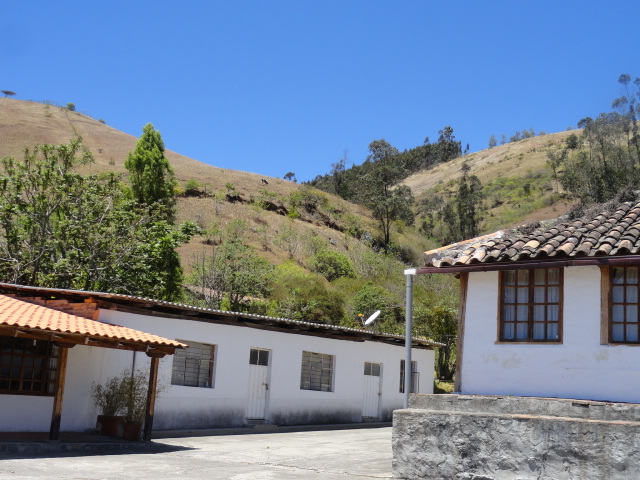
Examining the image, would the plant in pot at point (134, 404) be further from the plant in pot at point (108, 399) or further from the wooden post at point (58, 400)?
the wooden post at point (58, 400)

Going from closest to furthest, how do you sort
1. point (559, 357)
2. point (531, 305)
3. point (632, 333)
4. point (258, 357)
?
point (632, 333), point (559, 357), point (531, 305), point (258, 357)

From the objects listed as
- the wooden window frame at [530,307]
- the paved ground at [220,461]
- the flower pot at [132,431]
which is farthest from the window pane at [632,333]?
the flower pot at [132,431]

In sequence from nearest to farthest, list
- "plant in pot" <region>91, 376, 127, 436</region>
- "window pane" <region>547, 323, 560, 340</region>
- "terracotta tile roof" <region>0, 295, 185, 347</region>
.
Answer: "window pane" <region>547, 323, 560, 340</region>
"terracotta tile roof" <region>0, 295, 185, 347</region>
"plant in pot" <region>91, 376, 127, 436</region>

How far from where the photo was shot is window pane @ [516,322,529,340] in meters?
11.1

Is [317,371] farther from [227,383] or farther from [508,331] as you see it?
[508,331]

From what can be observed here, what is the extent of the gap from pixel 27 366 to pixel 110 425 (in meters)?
2.16

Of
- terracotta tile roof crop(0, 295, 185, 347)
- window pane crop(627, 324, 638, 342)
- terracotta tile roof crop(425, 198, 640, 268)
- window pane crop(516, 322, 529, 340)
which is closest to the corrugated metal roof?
terracotta tile roof crop(0, 295, 185, 347)

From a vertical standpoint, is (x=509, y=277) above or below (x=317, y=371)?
above

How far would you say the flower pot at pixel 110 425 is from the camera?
15445 mm

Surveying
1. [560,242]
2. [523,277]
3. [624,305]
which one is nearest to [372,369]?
[523,277]

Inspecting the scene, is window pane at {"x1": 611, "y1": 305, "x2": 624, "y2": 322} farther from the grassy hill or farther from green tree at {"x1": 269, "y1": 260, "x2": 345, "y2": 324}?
the grassy hill

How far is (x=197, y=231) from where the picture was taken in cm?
2778

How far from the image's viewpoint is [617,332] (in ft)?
33.9

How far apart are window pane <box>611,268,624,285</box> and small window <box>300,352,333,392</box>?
12.7 metres
